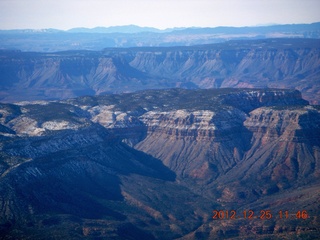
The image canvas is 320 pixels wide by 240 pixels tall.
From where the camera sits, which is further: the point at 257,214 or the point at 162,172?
the point at 162,172

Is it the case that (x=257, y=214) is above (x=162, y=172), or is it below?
above

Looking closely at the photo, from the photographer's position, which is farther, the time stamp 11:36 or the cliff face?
the cliff face

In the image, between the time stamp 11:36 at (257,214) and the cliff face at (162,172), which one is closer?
the time stamp 11:36 at (257,214)

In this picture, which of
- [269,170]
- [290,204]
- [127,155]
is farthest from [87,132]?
[290,204]

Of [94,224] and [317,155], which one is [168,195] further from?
[317,155]
